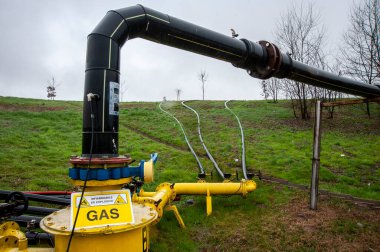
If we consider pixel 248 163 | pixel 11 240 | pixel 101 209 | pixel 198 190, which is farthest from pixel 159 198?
pixel 248 163

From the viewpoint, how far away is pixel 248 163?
417 inches

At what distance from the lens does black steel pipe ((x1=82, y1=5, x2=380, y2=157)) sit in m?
2.91

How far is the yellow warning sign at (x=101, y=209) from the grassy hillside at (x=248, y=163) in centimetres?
253

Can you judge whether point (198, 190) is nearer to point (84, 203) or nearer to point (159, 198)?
point (159, 198)

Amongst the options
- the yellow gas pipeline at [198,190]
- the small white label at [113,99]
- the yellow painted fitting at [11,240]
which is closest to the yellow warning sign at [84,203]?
the yellow painted fitting at [11,240]

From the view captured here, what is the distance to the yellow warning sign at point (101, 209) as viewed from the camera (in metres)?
2.54

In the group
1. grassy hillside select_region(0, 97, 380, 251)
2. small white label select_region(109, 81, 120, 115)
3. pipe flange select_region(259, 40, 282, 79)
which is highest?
pipe flange select_region(259, 40, 282, 79)

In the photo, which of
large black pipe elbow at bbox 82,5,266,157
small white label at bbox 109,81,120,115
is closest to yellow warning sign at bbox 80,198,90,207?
large black pipe elbow at bbox 82,5,266,157

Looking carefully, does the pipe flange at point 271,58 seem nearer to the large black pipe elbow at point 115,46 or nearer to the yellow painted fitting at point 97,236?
the large black pipe elbow at point 115,46

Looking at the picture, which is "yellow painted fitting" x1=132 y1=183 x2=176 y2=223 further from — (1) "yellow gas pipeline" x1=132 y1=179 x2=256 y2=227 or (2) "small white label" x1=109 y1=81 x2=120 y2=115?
(2) "small white label" x1=109 y1=81 x2=120 y2=115

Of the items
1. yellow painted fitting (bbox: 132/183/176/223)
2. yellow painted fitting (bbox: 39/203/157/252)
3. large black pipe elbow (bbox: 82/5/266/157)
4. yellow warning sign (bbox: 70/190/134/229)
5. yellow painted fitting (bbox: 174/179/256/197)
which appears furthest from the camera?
yellow painted fitting (bbox: 174/179/256/197)

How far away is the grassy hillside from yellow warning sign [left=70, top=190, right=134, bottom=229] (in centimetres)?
253

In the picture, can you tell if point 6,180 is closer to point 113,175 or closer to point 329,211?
point 113,175

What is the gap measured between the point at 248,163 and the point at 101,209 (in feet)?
27.9
